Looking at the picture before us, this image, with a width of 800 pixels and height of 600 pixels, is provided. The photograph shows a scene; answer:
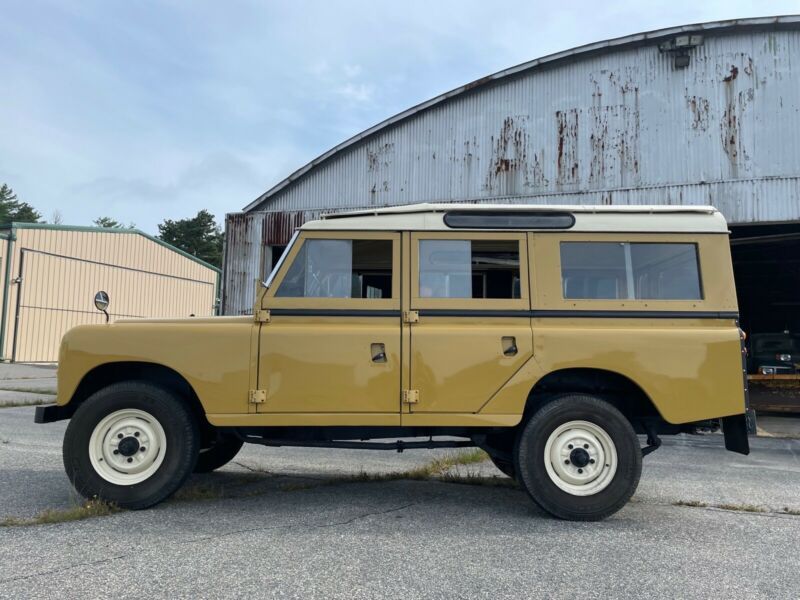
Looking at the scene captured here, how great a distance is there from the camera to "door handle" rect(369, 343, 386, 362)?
4.43 metres

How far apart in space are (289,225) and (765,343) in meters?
12.2

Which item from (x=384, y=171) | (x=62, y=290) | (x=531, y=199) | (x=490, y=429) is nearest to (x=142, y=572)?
(x=490, y=429)

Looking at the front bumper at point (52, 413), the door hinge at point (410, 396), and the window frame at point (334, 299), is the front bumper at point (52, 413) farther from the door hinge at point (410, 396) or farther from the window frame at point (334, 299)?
the door hinge at point (410, 396)

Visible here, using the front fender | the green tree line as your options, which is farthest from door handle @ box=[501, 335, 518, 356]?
the green tree line

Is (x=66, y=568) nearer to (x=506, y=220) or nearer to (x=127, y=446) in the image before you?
A: (x=127, y=446)

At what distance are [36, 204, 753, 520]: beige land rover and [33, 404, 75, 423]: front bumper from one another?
17 millimetres

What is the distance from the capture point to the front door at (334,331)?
14.5 feet

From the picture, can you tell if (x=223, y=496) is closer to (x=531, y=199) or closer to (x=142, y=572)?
(x=142, y=572)

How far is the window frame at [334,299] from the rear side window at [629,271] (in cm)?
132

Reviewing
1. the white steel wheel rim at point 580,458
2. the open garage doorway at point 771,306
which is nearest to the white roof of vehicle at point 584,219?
the white steel wheel rim at point 580,458

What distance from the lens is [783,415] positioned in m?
A: 12.4

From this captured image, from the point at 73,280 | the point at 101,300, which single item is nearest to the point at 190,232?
the point at 73,280

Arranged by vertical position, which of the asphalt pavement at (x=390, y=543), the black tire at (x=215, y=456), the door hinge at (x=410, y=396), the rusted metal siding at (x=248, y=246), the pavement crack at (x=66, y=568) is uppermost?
the rusted metal siding at (x=248, y=246)

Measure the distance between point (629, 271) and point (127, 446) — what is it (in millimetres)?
4093
